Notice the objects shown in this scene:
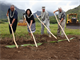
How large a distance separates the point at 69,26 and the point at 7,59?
7600 mm

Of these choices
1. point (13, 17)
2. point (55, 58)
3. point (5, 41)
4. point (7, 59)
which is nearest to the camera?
point (7, 59)

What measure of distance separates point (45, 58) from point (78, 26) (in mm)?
7399

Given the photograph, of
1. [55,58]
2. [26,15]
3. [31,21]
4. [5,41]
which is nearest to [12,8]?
[26,15]

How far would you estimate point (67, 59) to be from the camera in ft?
6.30

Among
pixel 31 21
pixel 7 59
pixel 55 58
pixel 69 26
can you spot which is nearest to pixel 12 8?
pixel 31 21

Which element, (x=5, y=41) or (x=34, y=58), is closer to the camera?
(x=34, y=58)

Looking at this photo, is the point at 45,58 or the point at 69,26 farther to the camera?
the point at 69,26

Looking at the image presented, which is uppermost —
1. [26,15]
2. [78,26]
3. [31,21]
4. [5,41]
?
[26,15]

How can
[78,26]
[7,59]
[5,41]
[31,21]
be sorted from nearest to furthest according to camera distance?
[7,59] < [5,41] < [31,21] < [78,26]

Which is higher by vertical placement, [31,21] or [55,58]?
[31,21]

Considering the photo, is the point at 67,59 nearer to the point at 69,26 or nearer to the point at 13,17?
the point at 13,17

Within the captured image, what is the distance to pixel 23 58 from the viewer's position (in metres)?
1.93

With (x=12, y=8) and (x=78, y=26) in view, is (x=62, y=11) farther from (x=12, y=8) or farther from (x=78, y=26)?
(x=78, y=26)

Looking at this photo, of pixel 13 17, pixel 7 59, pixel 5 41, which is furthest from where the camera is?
pixel 13 17
